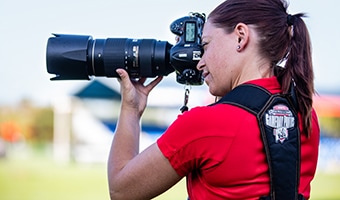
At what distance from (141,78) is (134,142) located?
0.33 m

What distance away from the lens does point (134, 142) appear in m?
2.29

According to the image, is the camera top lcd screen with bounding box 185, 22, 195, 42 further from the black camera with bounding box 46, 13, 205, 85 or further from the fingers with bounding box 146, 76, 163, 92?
the fingers with bounding box 146, 76, 163, 92

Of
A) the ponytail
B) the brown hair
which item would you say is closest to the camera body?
the brown hair

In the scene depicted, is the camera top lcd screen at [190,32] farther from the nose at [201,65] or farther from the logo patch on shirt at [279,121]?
the logo patch on shirt at [279,121]

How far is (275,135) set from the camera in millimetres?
2025

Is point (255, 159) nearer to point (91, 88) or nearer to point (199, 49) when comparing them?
point (199, 49)

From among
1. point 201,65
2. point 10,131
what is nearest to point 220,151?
point 201,65

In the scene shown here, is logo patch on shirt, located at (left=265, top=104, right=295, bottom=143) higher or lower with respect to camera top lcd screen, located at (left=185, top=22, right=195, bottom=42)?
lower

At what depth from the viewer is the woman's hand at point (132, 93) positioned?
2414 millimetres

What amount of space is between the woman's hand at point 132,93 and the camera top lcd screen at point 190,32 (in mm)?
248

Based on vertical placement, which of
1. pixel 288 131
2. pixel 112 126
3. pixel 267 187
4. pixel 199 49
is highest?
pixel 199 49

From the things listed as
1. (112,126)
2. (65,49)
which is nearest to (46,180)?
(112,126)

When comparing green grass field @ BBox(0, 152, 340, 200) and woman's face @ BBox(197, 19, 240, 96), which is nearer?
woman's face @ BBox(197, 19, 240, 96)

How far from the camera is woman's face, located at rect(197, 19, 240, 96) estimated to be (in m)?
2.10
